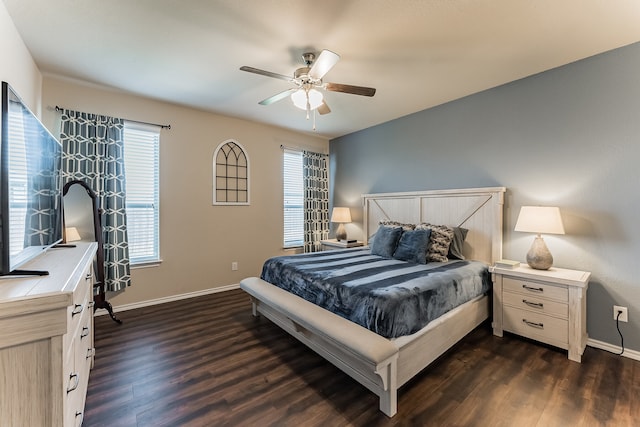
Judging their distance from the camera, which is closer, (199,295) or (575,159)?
(575,159)

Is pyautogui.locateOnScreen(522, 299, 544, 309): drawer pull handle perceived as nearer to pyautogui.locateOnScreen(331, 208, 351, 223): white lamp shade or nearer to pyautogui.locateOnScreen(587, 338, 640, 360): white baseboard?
pyautogui.locateOnScreen(587, 338, 640, 360): white baseboard

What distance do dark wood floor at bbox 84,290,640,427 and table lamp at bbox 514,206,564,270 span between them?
79cm

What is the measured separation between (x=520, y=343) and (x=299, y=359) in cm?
210

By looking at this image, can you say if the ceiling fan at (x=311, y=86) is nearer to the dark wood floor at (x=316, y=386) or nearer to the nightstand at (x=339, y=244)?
the dark wood floor at (x=316, y=386)

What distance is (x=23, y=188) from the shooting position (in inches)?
54.9

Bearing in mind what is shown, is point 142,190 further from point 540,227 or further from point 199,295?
point 540,227

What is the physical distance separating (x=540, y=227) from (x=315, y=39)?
2.63 meters

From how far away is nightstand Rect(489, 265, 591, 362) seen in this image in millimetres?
2309

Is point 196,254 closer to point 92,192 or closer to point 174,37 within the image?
point 92,192

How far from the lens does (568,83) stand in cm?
268

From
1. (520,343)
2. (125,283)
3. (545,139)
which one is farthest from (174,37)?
(520,343)

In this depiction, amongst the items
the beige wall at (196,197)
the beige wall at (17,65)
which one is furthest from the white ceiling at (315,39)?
the beige wall at (196,197)

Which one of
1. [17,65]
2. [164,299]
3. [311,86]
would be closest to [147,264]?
[164,299]

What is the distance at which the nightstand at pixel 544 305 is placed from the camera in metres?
2.31
